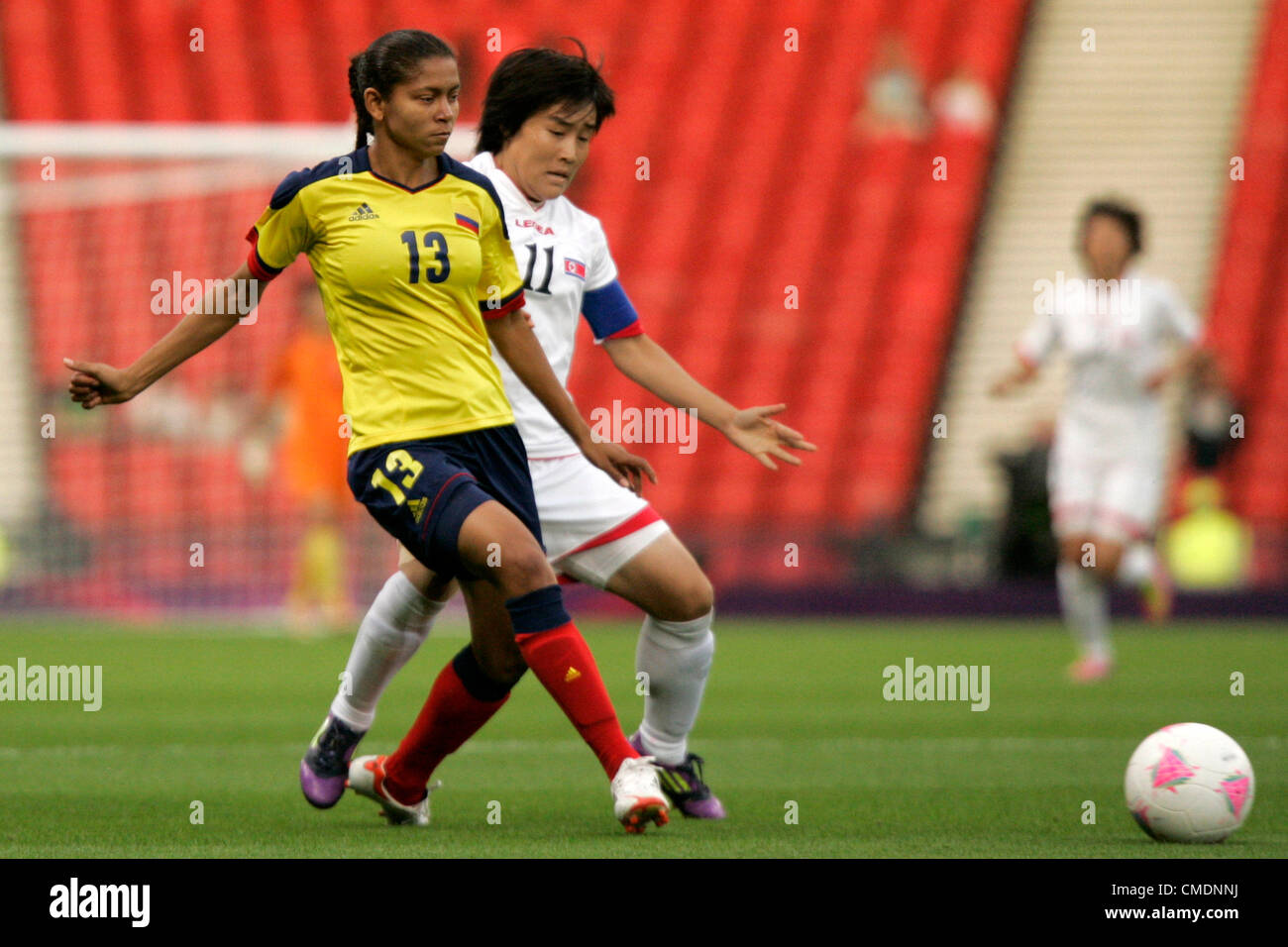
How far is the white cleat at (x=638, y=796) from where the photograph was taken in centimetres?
461

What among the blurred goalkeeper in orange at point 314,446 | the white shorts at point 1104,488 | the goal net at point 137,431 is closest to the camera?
the white shorts at point 1104,488

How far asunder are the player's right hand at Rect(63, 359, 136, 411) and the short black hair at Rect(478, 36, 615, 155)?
131cm

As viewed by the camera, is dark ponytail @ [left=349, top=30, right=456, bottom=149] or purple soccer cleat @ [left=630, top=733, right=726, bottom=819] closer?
dark ponytail @ [left=349, top=30, right=456, bottom=149]

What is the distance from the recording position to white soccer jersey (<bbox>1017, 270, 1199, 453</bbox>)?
10391mm

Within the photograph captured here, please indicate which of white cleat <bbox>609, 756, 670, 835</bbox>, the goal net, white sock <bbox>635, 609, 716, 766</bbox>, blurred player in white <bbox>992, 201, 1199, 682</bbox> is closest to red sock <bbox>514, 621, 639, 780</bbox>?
white cleat <bbox>609, 756, 670, 835</bbox>

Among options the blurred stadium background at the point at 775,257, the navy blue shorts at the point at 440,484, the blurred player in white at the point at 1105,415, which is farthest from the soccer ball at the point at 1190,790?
the blurred stadium background at the point at 775,257

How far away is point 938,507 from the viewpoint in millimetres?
18156

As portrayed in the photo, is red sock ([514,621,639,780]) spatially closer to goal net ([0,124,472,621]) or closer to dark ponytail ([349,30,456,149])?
dark ponytail ([349,30,456,149])

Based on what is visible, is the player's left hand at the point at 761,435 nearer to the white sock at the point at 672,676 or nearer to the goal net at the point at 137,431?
the white sock at the point at 672,676

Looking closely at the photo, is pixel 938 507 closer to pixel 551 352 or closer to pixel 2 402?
pixel 2 402

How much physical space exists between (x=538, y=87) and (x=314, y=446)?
884 centimetres

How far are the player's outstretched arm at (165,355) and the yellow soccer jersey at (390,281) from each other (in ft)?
0.34

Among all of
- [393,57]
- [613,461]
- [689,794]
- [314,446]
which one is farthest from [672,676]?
[314,446]

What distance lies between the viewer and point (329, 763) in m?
5.38
